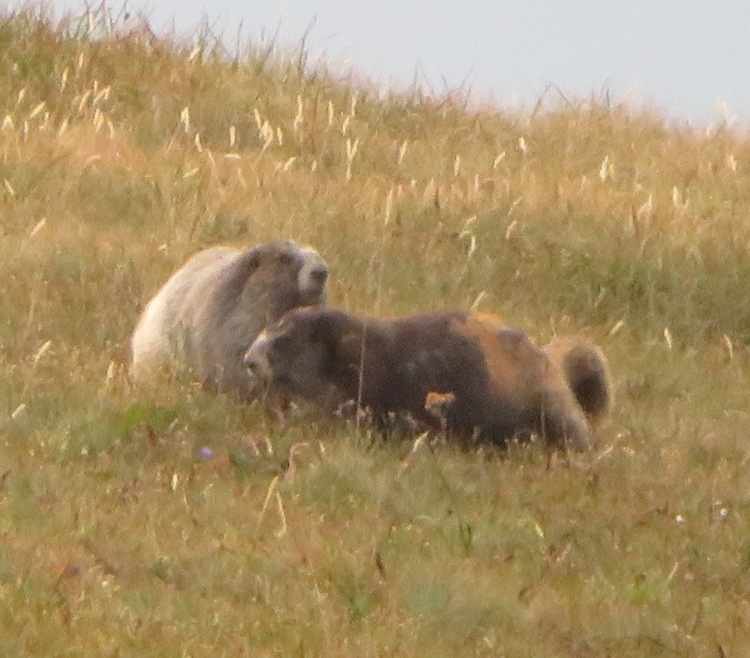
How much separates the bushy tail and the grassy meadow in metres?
0.24

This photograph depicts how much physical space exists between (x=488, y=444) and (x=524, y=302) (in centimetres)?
244

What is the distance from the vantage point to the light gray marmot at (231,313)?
827 centimetres

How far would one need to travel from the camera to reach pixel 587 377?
8.36 metres

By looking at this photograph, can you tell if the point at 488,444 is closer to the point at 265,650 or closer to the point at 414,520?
the point at 414,520

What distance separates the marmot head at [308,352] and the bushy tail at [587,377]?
3.44ft

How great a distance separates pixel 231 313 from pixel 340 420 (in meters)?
0.92

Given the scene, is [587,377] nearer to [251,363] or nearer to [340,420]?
[340,420]

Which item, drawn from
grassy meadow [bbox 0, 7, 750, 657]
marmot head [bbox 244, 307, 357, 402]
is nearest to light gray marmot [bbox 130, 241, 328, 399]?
grassy meadow [bbox 0, 7, 750, 657]

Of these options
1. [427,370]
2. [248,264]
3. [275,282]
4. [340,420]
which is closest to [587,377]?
[427,370]

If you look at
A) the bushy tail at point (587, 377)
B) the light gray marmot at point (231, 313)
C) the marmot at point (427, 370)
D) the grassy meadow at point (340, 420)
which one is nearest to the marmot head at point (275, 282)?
the light gray marmot at point (231, 313)

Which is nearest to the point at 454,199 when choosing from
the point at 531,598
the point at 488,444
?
the point at 488,444

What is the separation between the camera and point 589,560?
22.1ft

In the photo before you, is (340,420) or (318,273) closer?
(340,420)

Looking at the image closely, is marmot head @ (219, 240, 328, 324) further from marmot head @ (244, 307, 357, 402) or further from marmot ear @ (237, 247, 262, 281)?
marmot head @ (244, 307, 357, 402)
